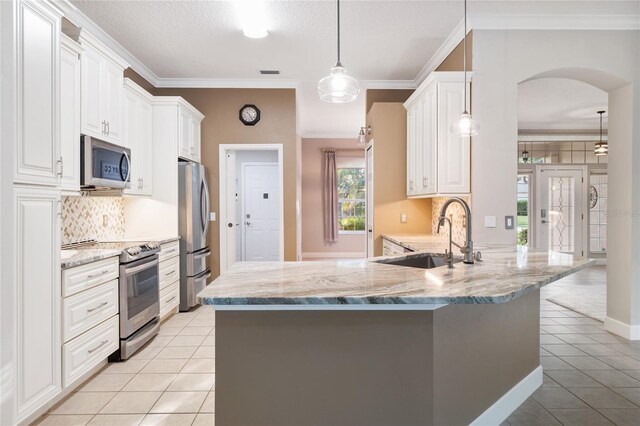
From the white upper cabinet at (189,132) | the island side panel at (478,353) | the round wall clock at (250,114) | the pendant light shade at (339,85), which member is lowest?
the island side panel at (478,353)

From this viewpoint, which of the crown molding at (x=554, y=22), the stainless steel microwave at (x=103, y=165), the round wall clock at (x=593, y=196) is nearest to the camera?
the stainless steel microwave at (x=103, y=165)

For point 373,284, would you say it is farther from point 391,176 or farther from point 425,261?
point 391,176

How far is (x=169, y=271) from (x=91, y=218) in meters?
0.93

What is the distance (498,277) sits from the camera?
1.75 meters

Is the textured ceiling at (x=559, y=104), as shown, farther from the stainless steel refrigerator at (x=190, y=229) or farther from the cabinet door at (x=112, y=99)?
the cabinet door at (x=112, y=99)

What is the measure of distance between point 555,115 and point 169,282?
712 centimetres

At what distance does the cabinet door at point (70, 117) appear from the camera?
2590mm

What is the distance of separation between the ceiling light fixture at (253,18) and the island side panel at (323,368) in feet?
8.75

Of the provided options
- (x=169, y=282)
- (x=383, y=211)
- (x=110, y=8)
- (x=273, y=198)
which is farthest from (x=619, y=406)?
(x=273, y=198)

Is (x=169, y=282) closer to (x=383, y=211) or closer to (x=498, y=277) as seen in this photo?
(x=383, y=211)

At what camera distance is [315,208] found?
861 cm

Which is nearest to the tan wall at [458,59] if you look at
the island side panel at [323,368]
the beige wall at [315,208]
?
the island side panel at [323,368]

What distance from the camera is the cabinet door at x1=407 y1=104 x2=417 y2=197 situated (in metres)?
4.23

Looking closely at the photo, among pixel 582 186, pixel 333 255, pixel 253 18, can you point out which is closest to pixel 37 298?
pixel 253 18
